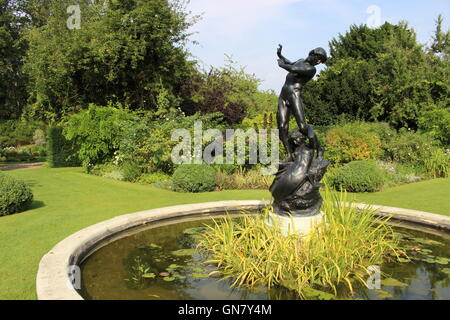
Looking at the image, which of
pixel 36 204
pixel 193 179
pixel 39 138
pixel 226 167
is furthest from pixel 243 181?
pixel 39 138

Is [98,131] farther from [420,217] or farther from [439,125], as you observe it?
[439,125]

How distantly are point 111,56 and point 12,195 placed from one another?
9832 mm

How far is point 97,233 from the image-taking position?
5.91 meters

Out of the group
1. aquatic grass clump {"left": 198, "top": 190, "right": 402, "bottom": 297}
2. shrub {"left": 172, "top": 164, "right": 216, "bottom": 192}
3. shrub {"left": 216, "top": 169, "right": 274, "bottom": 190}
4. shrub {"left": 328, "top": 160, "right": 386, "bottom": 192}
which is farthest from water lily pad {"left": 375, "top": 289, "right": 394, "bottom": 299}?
shrub {"left": 216, "top": 169, "right": 274, "bottom": 190}

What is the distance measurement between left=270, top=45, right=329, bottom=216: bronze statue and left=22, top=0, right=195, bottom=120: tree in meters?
11.7

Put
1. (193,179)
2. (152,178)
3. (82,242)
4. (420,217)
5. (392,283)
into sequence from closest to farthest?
(392,283)
(82,242)
(420,217)
(193,179)
(152,178)

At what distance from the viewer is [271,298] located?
4.15m

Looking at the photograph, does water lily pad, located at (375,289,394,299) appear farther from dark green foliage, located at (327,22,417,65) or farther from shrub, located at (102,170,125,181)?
dark green foliage, located at (327,22,417,65)

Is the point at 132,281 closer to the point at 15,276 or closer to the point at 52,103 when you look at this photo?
the point at 15,276

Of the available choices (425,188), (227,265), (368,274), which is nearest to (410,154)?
(425,188)

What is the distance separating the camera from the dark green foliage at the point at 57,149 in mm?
15789

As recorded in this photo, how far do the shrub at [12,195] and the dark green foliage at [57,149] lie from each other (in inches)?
329

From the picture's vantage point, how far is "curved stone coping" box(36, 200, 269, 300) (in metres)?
3.89

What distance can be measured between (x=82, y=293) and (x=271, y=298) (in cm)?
208
